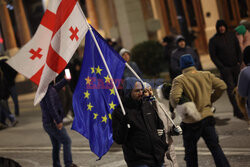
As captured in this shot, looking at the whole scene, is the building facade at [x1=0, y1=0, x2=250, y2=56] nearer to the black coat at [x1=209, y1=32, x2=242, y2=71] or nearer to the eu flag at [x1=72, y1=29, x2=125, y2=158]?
the black coat at [x1=209, y1=32, x2=242, y2=71]

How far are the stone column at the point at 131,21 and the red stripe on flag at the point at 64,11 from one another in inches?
707

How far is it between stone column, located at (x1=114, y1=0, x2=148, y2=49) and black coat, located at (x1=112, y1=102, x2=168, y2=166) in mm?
18990

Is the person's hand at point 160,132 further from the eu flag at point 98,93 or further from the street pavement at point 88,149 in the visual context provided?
the street pavement at point 88,149

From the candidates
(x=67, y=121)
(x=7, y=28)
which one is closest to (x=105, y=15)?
(x=7, y=28)

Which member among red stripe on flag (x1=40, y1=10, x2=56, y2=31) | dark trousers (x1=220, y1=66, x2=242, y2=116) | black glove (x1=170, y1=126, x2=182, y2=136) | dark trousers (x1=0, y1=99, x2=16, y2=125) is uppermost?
red stripe on flag (x1=40, y1=10, x2=56, y2=31)

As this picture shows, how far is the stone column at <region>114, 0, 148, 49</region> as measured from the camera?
80.4ft

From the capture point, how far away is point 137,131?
552cm

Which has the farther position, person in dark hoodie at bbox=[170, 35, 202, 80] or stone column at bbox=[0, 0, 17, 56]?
stone column at bbox=[0, 0, 17, 56]

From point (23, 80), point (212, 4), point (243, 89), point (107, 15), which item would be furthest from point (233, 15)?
point (243, 89)

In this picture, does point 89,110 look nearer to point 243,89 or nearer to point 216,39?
point 243,89

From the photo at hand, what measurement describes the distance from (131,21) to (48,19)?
17672mm

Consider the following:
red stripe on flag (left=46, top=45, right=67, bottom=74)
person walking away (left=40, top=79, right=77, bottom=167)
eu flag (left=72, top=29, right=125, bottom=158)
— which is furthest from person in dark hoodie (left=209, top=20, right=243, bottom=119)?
red stripe on flag (left=46, top=45, right=67, bottom=74)

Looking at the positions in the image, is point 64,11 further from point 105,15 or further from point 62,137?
point 105,15

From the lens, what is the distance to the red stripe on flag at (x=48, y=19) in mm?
6930
